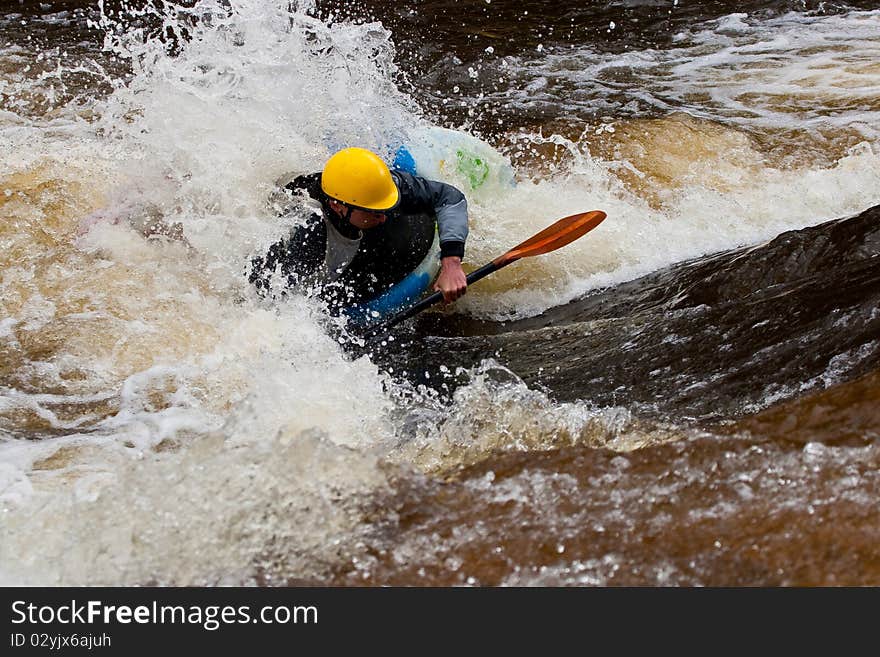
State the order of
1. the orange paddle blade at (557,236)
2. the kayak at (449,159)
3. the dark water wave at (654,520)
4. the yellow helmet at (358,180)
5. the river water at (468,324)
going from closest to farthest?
the dark water wave at (654,520)
the river water at (468,324)
the yellow helmet at (358,180)
the orange paddle blade at (557,236)
the kayak at (449,159)

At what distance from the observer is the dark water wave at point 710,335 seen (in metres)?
2.78

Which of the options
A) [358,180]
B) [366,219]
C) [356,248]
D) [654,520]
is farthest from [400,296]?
[654,520]

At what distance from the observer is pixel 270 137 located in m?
5.24

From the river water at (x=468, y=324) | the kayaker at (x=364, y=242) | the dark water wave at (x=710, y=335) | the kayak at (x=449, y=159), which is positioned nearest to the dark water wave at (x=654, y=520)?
the river water at (x=468, y=324)

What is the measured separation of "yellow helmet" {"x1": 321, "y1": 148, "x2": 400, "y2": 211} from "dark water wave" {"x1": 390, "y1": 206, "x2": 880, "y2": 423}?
711mm

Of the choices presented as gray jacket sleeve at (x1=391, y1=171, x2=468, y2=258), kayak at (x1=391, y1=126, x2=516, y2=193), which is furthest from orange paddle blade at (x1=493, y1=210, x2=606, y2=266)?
kayak at (x1=391, y1=126, x2=516, y2=193)

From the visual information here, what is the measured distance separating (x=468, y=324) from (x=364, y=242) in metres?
0.71

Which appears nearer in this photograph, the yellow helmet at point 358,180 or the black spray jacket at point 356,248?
the yellow helmet at point 358,180

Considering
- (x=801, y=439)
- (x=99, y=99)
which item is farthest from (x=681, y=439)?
(x=99, y=99)

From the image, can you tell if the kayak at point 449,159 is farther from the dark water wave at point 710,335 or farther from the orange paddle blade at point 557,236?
the dark water wave at point 710,335

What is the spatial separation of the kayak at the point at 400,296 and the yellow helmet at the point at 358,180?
457 millimetres

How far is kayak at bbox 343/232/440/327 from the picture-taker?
4.03 meters

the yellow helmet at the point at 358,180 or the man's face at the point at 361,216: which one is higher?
the yellow helmet at the point at 358,180

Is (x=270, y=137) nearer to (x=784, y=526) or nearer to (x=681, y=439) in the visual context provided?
(x=681, y=439)
